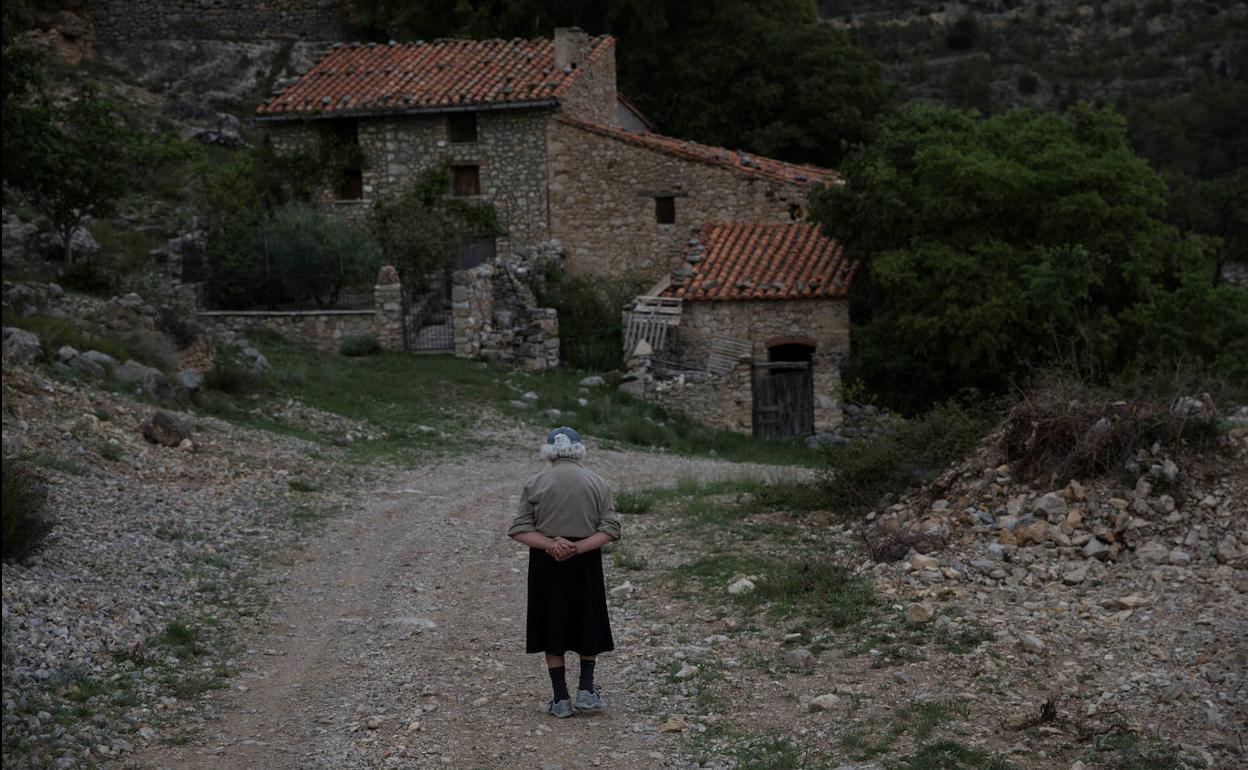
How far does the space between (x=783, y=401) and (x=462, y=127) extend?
10115mm

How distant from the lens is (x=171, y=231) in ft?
101

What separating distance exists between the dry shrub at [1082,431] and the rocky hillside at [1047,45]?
A: 47785 mm

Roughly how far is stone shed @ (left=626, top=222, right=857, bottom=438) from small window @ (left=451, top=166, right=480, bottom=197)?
539cm

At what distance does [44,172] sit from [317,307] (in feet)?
22.6

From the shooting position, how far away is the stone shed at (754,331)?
25484mm

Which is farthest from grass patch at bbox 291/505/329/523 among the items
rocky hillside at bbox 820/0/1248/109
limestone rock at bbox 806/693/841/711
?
rocky hillside at bbox 820/0/1248/109

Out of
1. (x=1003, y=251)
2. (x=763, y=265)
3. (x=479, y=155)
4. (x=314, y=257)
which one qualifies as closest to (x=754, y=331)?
(x=763, y=265)

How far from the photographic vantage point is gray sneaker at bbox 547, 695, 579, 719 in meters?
8.27

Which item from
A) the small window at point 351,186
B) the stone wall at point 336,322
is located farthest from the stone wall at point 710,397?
the small window at point 351,186

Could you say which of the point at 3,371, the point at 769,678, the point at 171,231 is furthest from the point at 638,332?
the point at 769,678

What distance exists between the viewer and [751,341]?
26797 mm

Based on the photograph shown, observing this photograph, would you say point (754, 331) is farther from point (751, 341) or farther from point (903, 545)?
point (903, 545)

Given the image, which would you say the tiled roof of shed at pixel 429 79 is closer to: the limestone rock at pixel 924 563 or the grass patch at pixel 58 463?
the grass patch at pixel 58 463

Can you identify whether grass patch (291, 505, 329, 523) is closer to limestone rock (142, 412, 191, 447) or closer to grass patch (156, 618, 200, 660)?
limestone rock (142, 412, 191, 447)
